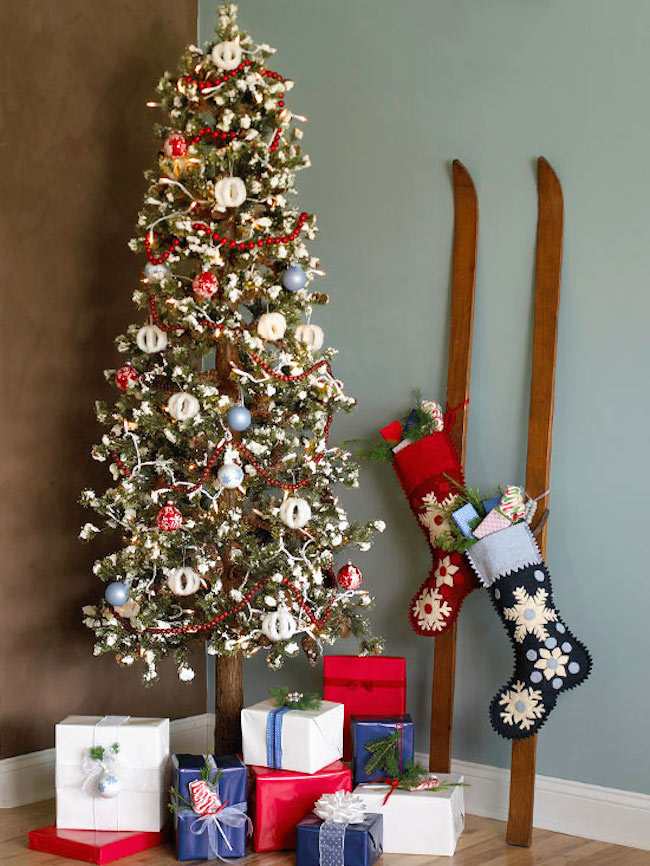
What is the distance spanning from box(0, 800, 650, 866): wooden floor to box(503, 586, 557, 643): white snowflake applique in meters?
0.61

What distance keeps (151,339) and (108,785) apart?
1.31 metres

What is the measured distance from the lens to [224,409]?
3.08 m

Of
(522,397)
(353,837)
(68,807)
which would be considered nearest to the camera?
(353,837)

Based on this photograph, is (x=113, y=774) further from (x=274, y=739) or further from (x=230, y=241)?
(x=230, y=241)

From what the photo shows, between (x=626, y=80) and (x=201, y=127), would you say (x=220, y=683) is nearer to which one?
(x=201, y=127)

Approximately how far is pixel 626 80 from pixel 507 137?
0.41 metres

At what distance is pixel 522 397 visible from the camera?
334cm

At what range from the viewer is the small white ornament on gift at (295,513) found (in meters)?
3.06

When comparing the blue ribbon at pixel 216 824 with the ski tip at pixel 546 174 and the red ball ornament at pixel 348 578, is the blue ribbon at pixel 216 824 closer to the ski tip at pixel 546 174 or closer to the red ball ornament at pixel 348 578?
the red ball ornament at pixel 348 578

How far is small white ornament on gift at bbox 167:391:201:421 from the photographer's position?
3033 mm

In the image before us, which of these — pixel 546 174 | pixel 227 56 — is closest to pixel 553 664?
pixel 546 174

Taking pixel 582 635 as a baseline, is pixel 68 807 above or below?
below

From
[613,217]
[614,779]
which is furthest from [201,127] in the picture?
[614,779]

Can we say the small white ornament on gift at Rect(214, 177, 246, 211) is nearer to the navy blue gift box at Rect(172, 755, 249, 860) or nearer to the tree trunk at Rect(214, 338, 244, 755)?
the tree trunk at Rect(214, 338, 244, 755)
